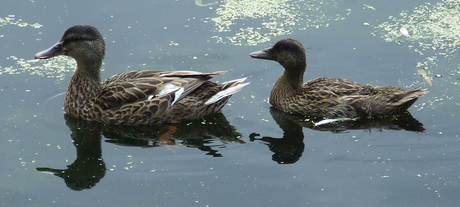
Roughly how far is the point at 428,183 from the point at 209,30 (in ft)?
15.1

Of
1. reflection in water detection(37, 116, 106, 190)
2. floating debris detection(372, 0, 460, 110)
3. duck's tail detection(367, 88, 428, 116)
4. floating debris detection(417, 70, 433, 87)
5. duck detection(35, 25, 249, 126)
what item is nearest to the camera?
reflection in water detection(37, 116, 106, 190)

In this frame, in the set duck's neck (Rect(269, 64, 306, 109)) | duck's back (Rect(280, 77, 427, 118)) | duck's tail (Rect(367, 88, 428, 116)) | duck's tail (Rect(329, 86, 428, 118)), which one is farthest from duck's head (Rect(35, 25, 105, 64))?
duck's tail (Rect(367, 88, 428, 116))

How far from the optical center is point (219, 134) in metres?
7.57

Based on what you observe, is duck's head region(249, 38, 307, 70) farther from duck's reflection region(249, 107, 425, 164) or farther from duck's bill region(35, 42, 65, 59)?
duck's bill region(35, 42, 65, 59)

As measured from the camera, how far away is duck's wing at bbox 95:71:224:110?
7586 millimetres

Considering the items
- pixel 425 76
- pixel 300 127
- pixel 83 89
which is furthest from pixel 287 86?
pixel 83 89

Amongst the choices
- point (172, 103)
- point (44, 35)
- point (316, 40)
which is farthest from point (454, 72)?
point (44, 35)

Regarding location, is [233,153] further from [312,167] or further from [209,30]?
[209,30]

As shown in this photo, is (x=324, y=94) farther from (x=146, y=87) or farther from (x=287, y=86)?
(x=146, y=87)

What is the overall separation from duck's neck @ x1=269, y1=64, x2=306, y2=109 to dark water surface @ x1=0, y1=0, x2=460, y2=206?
0.67ft

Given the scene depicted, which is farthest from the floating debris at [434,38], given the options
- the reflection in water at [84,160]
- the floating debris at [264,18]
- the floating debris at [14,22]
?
the floating debris at [14,22]

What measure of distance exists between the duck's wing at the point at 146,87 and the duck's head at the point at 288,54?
3.25 ft

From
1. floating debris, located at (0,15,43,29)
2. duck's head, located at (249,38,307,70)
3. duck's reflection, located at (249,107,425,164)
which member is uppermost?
floating debris, located at (0,15,43,29)

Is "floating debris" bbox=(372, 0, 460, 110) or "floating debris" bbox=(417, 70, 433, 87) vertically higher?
"floating debris" bbox=(372, 0, 460, 110)
